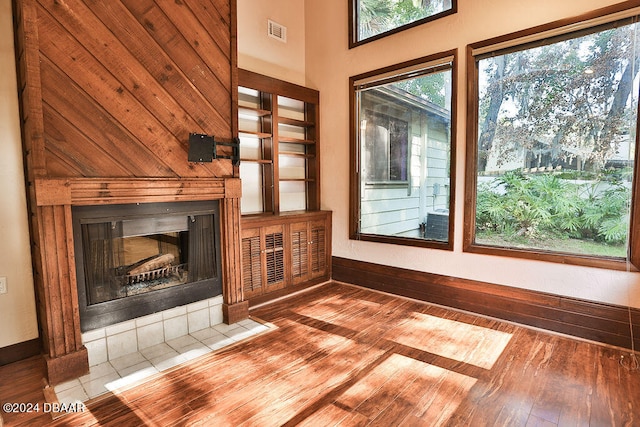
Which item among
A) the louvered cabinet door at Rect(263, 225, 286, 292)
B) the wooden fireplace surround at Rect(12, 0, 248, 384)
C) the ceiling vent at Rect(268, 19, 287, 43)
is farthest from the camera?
the ceiling vent at Rect(268, 19, 287, 43)

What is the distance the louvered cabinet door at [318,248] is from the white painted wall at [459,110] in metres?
0.16

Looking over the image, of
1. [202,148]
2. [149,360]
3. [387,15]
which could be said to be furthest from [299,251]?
[387,15]

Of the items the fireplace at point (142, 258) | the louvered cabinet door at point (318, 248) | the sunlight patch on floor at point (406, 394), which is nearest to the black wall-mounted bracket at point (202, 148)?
the fireplace at point (142, 258)

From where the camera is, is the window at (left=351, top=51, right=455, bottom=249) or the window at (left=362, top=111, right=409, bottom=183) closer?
the window at (left=351, top=51, right=455, bottom=249)

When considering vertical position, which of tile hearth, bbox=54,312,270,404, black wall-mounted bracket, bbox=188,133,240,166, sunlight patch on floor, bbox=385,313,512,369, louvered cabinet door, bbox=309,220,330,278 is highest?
black wall-mounted bracket, bbox=188,133,240,166

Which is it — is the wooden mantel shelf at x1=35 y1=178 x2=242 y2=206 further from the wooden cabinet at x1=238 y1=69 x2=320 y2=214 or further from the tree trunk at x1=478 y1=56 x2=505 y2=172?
the tree trunk at x1=478 y1=56 x2=505 y2=172

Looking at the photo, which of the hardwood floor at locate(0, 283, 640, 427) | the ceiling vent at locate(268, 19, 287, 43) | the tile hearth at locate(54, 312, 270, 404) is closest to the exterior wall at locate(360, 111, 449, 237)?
the hardwood floor at locate(0, 283, 640, 427)

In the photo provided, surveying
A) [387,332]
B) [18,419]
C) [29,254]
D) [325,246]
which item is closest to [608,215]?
[387,332]

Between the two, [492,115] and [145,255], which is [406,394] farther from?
[492,115]

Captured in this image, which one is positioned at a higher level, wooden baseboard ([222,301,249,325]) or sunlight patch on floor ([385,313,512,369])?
wooden baseboard ([222,301,249,325])

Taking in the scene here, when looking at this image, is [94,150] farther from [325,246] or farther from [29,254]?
[325,246]

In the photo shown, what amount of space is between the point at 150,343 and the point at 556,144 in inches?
147

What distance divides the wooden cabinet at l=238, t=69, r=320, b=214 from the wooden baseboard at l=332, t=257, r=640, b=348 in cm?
130

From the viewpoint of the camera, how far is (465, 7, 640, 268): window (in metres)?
2.54
